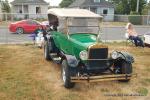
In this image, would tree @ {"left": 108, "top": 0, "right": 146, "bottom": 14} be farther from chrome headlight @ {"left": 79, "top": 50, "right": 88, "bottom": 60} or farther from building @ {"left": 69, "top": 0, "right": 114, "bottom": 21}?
chrome headlight @ {"left": 79, "top": 50, "right": 88, "bottom": 60}

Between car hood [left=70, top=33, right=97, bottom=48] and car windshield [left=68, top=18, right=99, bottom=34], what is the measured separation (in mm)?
178

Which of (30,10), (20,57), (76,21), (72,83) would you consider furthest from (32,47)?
(30,10)

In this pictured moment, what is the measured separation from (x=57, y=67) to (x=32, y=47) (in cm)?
529

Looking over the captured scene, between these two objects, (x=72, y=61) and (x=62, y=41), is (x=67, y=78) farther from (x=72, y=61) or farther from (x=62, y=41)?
(x=62, y=41)

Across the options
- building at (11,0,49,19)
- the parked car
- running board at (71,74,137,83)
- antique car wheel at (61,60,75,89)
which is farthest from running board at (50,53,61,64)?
building at (11,0,49,19)

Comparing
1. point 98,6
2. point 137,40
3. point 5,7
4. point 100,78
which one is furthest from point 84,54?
point 5,7

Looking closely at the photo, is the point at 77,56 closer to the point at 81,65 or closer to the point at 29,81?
the point at 81,65

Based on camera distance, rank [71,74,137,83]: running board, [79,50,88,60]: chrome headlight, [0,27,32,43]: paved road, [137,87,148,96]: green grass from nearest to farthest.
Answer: [71,74,137,83]: running board
[137,87,148,96]: green grass
[79,50,88,60]: chrome headlight
[0,27,32,43]: paved road

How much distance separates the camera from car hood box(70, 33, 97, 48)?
1024cm

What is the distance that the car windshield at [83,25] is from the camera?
36.1ft

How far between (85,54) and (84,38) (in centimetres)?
97

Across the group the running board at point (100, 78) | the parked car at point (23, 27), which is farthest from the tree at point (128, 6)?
the running board at point (100, 78)

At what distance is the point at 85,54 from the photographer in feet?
32.2

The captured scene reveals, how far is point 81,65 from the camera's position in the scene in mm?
10094
